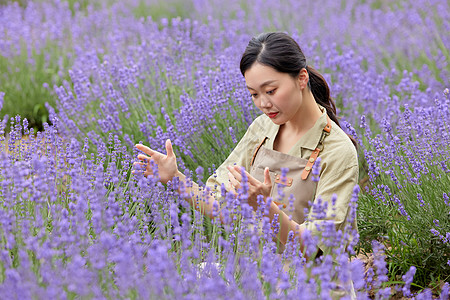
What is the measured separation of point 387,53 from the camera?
5.71 m

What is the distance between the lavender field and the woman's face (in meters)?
0.41

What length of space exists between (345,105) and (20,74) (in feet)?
10.1

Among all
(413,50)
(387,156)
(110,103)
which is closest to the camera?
(387,156)

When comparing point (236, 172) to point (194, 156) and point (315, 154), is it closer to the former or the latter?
point (315, 154)

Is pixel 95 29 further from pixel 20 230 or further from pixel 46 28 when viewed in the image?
pixel 20 230

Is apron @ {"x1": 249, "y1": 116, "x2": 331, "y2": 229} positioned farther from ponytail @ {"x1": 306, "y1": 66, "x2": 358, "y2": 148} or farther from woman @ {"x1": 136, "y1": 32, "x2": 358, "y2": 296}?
ponytail @ {"x1": 306, "y1": 66, "x2": 358, "y2": 148}

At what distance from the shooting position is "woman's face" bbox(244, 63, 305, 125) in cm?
232

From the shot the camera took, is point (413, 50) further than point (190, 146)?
Yes

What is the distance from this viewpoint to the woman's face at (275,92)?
2.32m

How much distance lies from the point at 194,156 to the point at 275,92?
1.26 m

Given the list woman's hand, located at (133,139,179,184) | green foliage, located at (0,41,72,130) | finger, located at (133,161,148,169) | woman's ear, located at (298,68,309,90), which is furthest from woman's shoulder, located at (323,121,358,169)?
green foliage, located at (0,41,72,130)

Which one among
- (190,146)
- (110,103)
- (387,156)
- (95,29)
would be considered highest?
(95,29)

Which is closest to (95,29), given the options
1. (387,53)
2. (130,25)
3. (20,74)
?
(130,25)

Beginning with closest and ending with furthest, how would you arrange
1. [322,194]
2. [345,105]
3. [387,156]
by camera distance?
[322,194] < [387,156] < [345,105]
